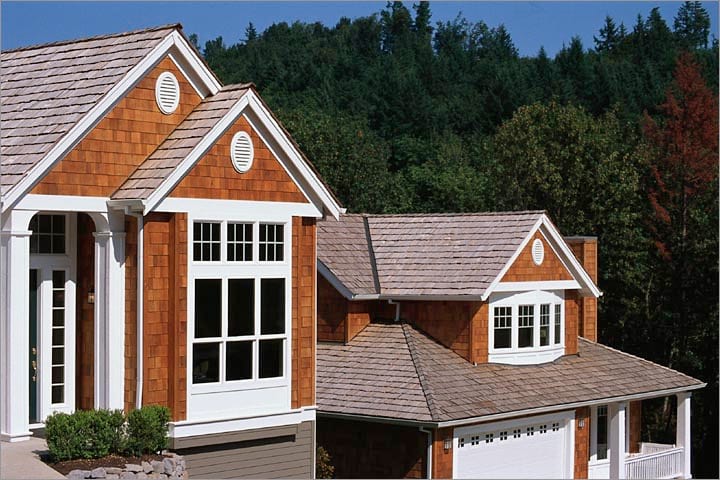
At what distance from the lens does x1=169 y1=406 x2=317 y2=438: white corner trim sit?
1722 cm

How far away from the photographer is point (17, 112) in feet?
58.7

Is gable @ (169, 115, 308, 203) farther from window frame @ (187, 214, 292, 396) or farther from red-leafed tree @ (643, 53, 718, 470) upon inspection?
red-leafed tree @ (643, 53, 718, 470)

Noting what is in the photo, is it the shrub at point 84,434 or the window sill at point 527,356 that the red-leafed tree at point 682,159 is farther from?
the shrub at point 84,434

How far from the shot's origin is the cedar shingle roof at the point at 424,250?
83.8ft

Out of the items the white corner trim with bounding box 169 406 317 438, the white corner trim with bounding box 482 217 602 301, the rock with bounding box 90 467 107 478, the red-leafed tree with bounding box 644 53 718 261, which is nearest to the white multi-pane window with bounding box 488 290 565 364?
the white corner trim with bounding box 482 217 602 301

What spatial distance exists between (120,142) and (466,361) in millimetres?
10374

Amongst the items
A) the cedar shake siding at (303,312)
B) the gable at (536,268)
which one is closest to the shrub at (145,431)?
the cedar shake siding at (303,312)

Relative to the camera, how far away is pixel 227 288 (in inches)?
703

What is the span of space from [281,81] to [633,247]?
34308 mm

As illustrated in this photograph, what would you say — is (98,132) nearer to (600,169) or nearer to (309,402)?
(309,402)

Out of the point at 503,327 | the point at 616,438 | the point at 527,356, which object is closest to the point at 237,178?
the point at 503,327

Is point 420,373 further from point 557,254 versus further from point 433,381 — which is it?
point 557,254

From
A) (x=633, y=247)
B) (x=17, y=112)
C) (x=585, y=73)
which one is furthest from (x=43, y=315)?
(x=585, y=73)

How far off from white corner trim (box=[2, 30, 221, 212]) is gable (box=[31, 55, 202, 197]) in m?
0.11
